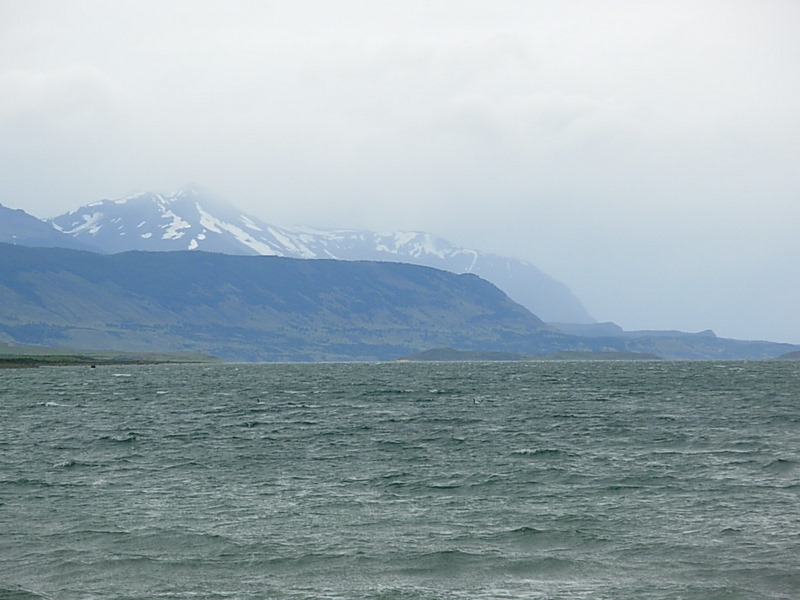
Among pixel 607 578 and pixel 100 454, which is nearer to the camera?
pixel 607 578

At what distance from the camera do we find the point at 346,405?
121 m

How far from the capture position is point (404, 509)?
158 ft

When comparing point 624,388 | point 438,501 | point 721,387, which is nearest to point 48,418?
point 438,501

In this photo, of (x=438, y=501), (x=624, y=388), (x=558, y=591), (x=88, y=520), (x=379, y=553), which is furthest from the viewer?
(x=624, y=388)

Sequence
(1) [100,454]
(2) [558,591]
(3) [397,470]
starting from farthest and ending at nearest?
(1) [100,454], (3) [397,470], (2) [558,591]

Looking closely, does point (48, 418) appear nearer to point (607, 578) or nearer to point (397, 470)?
point (397, 470)

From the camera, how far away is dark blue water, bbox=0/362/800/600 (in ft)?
118

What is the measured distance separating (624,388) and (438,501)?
115710 millimetres

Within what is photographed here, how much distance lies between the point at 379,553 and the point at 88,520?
15.3m

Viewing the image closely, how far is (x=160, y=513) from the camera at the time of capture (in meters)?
47.4

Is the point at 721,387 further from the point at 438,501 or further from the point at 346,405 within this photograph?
the point at 438,501

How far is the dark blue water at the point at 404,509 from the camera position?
35.8 metres

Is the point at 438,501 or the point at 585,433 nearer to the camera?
the point at 438,501

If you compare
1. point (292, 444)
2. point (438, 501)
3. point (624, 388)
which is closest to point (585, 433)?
point (292, 444)
